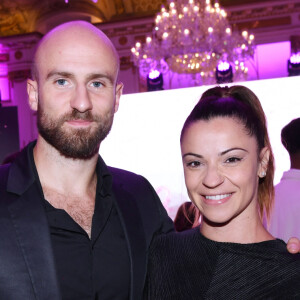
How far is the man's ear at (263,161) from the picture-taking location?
182 centimetres

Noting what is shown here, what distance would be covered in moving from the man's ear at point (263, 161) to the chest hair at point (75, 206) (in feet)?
2.40

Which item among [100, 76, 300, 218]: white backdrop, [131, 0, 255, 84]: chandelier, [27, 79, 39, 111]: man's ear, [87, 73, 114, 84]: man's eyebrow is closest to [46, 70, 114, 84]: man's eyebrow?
[87, 73, 114, 84]: man's eyebrow

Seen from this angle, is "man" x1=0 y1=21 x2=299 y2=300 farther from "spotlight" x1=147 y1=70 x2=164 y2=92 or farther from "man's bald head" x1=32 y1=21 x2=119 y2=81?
"spotlight" x1=147 y1=70 x2=164 y2=92

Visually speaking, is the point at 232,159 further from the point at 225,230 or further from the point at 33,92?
the point at 33,92

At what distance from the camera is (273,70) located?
9820 mm

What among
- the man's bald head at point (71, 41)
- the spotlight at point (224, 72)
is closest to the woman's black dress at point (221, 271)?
the man's bald head at point (71, 41)

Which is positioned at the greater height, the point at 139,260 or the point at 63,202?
the point at 63,202

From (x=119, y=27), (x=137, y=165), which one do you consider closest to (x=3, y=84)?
(x=119, y=27)

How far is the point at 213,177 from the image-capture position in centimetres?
170

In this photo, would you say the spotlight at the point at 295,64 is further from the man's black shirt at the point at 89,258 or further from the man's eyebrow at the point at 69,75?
the man's black shirt at the point at 89,258

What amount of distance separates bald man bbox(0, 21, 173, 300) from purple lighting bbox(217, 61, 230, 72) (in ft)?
19.5

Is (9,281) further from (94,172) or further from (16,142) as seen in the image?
(16,142)

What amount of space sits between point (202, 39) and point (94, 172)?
5595mm

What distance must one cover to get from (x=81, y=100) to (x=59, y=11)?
30.5 feet
